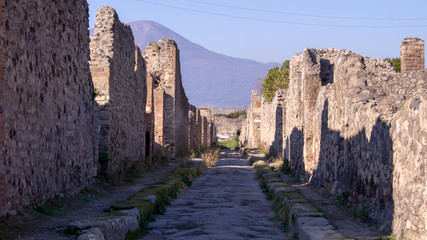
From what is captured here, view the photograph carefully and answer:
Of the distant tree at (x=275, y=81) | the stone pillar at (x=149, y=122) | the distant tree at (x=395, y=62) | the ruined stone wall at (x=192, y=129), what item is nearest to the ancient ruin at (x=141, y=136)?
the stone pillar at (x=149, y=122)

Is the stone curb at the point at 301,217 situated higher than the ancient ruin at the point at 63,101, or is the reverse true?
the ancient ruin at the point at 63,101

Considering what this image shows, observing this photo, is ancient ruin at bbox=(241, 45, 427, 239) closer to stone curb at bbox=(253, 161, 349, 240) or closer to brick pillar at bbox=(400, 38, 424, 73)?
stone curb at bbox=(253, 161, 349, 240)

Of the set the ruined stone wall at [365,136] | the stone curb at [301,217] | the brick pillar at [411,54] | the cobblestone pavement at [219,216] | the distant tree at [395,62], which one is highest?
the distant tree at [395,62]

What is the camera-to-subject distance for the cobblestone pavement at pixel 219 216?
21.9 feet

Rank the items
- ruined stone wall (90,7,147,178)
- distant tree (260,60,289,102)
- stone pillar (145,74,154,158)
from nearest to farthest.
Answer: ruined stone wall (90,7,147,178), stone pillar (145,74,154,158), distant tree (260,60,289,102)

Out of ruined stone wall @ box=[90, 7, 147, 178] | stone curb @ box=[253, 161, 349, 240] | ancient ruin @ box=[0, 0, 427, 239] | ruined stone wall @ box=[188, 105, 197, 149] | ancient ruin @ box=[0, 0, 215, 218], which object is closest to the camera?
stone curb @ box=[253, 161, 349, 240]

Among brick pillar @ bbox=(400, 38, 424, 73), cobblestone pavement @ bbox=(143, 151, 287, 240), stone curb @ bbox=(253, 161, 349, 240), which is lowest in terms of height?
cobblestone pavement @ bbox=(143, 151, 287, 240)

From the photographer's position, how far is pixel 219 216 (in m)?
8.01

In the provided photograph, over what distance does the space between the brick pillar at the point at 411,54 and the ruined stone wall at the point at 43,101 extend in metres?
8.96

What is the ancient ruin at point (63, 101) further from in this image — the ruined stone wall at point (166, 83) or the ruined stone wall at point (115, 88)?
the ruined stone wall at point (166, 83)

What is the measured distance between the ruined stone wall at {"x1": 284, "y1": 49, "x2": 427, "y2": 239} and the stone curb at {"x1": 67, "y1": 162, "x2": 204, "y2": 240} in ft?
9.17

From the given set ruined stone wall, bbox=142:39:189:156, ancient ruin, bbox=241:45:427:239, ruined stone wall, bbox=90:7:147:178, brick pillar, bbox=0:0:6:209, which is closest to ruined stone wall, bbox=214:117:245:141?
ruined stone wall, bbox=142:39:189:156

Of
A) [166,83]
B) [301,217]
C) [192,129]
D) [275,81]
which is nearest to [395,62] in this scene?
[192,129]

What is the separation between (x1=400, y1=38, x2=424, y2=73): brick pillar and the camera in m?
15.0
